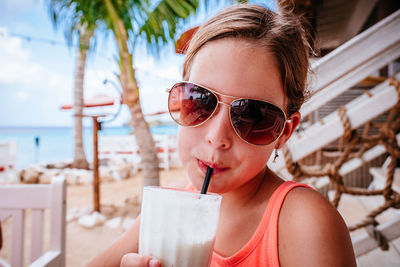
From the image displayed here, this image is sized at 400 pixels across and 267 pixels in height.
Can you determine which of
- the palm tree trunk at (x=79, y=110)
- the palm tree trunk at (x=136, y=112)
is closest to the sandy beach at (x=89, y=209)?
the palm tree trunk at (x=136, y=112)

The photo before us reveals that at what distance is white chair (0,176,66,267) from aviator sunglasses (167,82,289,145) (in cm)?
88

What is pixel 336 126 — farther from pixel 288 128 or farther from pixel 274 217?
pixel 274 217

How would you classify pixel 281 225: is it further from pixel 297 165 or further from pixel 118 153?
pixel 118 153

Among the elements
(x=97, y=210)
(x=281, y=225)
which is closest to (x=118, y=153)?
(x=97, y=210)

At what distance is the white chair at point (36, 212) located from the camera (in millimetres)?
1341

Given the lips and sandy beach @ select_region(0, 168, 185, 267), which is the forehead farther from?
sandy beach @ select_region(0, 168, 185, 267)

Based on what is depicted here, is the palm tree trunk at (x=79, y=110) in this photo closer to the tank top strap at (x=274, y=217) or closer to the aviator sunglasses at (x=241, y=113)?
the aviator sunglasses at (x=241, y=113)

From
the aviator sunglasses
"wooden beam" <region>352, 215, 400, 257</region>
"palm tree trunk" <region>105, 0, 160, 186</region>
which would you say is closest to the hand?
the aviator sunglasses

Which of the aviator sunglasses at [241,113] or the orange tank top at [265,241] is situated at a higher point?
the aviator sunglasses at [241,113]

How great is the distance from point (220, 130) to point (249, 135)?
0.09 meters

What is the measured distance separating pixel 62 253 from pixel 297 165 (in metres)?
1.29

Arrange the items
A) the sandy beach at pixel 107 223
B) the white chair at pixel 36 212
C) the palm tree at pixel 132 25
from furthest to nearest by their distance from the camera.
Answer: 1. the palm tree at pixel 132 25
2. the sandy beach at pixel 107 223
3. the white chair at pixel 36 212

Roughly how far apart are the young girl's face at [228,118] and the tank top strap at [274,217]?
103mm

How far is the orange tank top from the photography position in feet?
2.63
